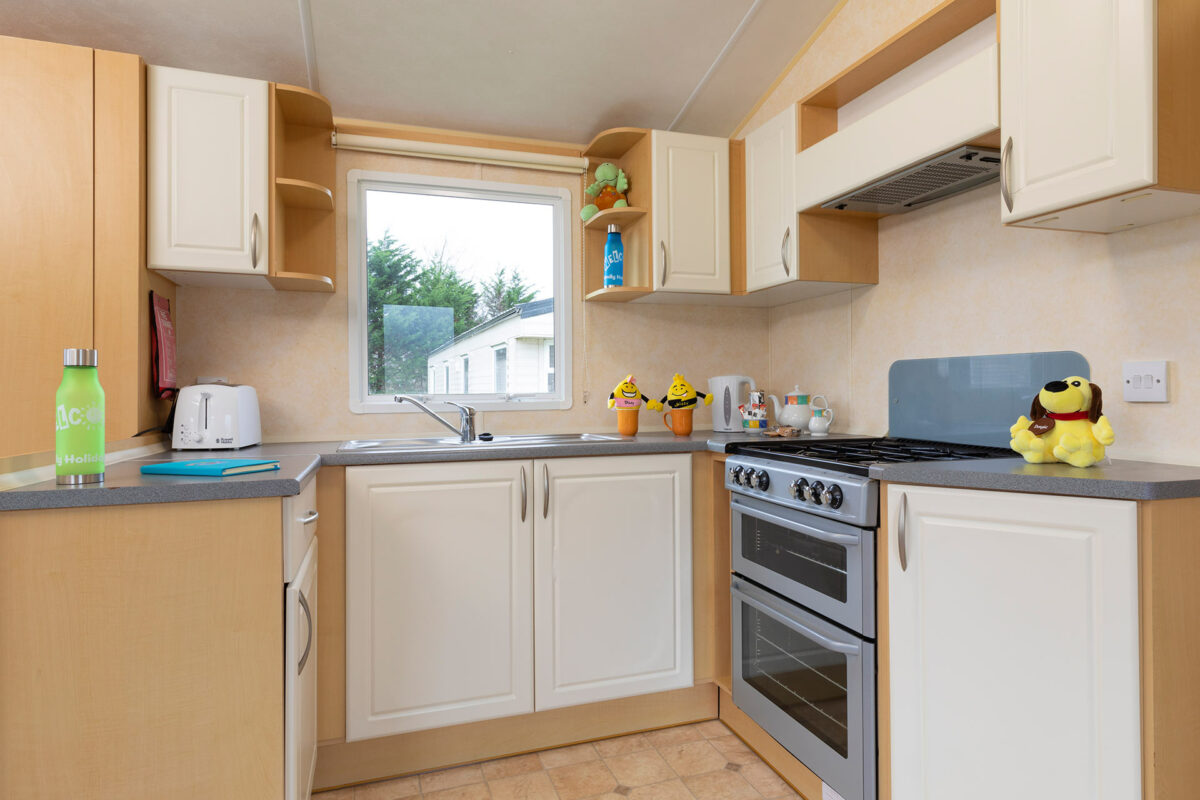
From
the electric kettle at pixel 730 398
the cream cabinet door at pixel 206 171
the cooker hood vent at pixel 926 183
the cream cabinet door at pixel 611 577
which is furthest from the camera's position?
the electric kettle at pixel 730 398

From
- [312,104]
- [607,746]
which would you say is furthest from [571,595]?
[312,104]

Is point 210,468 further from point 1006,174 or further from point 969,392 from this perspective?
point 969,392

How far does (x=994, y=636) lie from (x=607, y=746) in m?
1.37

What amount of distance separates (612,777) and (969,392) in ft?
5.46

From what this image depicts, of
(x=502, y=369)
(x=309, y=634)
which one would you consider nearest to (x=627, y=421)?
(x=502, y=369)

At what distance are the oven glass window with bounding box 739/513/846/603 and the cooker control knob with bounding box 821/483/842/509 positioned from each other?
122 mm

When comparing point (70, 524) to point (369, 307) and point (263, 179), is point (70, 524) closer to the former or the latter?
point (263, 179)

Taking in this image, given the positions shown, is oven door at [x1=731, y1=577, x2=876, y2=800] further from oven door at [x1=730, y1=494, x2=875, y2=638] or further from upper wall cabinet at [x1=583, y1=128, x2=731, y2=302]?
upper wall cabinet at [x1=583, y1=128, x2=731, y2=302]

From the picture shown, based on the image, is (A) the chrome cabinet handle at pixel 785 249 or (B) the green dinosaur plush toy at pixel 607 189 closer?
(A) the chrome cabinet handle at pixel 785 249

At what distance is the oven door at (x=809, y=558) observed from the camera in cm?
170

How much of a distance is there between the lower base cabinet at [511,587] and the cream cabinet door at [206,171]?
890mm

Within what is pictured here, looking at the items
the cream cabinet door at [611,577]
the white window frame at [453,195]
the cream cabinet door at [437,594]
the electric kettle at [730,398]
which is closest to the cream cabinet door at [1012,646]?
the cream cabinet door at [611,577]

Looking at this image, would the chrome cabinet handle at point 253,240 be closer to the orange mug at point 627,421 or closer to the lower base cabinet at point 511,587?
the lower base cabinet at point 511,587

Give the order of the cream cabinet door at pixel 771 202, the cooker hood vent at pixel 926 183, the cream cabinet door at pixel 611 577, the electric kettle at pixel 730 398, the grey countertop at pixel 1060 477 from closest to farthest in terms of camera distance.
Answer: the grey countertop at pixel 1060 477 → the cooker hood vent at pixel 926 183 → the cream cabinet door at pixel 611 577 → the cream cabinet door at pixel 771 202 → the electric kettle at pixel 730 398
